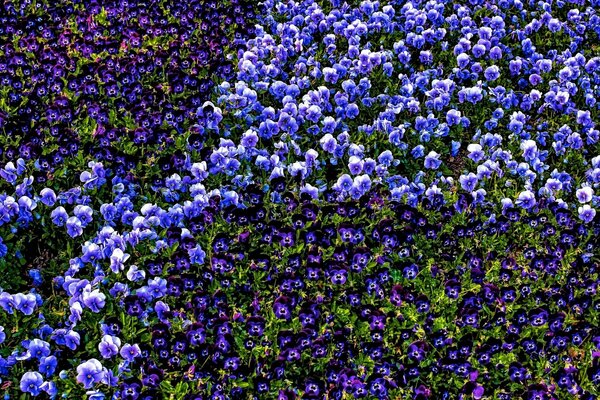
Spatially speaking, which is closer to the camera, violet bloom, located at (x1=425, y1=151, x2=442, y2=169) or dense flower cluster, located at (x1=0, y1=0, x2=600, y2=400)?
dense flower cluster, located at (x1=0, y1=0, x2=600, y2=400)

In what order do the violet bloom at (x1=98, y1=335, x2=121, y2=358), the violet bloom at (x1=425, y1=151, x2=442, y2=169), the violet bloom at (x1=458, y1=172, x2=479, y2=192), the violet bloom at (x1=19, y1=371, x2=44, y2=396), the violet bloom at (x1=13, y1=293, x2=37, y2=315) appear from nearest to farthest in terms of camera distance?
1. the violet bloom at (x1=19, y1=371, x2=44, y2=396)
2. the violet bloom at (x1=98, y1=335, x2=121, y2=358)
3. the violet bloom at (x1=13, y1=293, x2=37, y2=315)
4. the violet bloom at (x1=458, y1=172, x2=479, y2=192)
5. the violet bloom at (x1=425, y1=151, x2=442, y2=169)

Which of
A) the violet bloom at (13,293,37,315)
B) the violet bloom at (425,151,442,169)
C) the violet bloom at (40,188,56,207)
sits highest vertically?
the violet bloom at (425,151,442,169)

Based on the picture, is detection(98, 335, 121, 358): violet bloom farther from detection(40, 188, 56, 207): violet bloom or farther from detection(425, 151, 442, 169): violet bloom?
detection(425, 151, 442, 169): violet bloom

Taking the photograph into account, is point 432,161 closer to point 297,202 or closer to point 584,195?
point 584,195

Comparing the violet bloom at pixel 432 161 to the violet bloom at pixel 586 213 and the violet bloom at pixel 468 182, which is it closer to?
the violet bloom at pixel 468 182

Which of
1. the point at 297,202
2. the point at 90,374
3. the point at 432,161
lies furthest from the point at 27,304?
the point at 432,161

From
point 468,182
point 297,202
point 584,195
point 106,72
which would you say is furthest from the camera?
point 106,72

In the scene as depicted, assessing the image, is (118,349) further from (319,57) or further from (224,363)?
(319,57)

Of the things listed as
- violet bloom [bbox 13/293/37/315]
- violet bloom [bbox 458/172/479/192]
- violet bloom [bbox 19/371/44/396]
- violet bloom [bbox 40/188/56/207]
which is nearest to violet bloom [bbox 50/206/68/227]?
violet bloom [bbox 40/188/56/207]
